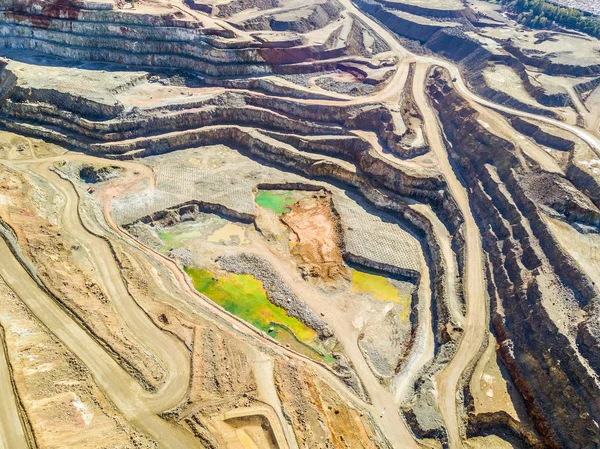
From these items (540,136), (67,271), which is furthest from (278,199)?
(540,136)

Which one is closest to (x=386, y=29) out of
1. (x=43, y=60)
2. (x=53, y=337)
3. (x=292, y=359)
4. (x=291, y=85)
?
(x=291, y=85)

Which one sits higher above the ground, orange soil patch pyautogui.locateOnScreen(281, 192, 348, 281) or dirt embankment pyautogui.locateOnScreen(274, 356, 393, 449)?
orange soil patch pyautogui.locateOnScreen(281, 192, 348, 281)

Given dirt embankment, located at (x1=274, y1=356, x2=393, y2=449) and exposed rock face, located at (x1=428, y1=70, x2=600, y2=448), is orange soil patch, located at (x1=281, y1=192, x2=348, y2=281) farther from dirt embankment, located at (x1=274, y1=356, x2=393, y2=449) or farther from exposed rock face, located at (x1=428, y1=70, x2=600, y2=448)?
exposed rock face, located at (x1=428, y1=70, x2=600, y2=448)

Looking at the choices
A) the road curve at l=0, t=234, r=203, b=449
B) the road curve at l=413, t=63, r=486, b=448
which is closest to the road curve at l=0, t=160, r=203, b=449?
the road curve at l=0, t=234, r=203, b=449

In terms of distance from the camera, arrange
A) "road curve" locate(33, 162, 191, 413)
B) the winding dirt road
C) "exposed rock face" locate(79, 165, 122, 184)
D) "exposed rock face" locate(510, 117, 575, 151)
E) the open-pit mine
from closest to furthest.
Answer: the winding dirt road, "road curve" locate(33, 162, 191, 413), the open-pit mine, "exposed rock face" locate(510, 117, 575, 151), "exposed rock face" locate(79, 165, 122, 184)

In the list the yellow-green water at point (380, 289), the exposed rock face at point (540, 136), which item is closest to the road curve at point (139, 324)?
the yellow-green water at point (380, 289)

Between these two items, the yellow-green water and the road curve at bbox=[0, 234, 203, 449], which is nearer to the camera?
the road curve at bbox=[0, 234, 203, 449]
